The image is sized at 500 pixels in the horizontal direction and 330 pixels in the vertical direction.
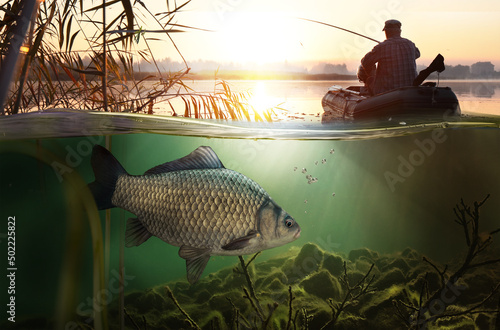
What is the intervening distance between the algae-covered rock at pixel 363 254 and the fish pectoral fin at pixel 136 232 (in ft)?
5.77

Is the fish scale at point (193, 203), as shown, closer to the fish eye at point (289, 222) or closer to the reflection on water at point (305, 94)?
the fish eye at point (289, 222)

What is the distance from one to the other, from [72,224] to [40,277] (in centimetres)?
49

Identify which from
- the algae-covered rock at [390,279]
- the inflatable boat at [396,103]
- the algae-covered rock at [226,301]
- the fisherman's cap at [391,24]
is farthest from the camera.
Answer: the inflatable boat at [396,103]

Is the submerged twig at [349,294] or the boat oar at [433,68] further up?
the boat oar at [433,68]

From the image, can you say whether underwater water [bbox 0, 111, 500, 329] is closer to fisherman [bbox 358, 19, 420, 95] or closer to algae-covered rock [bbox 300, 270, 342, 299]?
algae-covered rock [bbox 300, 270, 342, 299]

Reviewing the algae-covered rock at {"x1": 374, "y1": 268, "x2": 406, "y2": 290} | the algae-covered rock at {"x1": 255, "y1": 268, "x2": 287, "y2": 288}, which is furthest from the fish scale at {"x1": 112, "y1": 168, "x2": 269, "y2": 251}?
the algae-covered rock at {"x1": 374, "y1": 268, "x2": 406, "y2": 290}

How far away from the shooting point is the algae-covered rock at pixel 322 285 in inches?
134

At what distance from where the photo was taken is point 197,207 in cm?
256

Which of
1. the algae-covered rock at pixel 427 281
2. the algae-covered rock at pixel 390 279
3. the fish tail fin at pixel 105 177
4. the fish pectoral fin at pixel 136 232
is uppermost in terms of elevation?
the fish tail fin at pixel 105 177

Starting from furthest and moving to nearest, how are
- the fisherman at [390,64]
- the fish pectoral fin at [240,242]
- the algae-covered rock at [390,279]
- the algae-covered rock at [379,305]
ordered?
1. the fisherman at [390,64]
2. the algae-covered rock at [390,279]
3. the algae-covered rock at [379,305]
4. the fish pectoral fin at [240,242]

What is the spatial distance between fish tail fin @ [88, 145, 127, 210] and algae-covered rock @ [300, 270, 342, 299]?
63.2 inches

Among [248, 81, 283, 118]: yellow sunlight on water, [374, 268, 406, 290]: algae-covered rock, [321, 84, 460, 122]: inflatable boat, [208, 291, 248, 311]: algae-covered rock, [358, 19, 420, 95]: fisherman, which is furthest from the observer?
[321, 84, 460, 122]: inflatable boat

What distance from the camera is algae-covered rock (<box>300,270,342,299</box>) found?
3408 mm

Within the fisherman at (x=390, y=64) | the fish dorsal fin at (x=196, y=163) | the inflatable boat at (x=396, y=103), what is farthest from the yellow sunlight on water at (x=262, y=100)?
the fish dorsal fin at (x=196, y=163)
